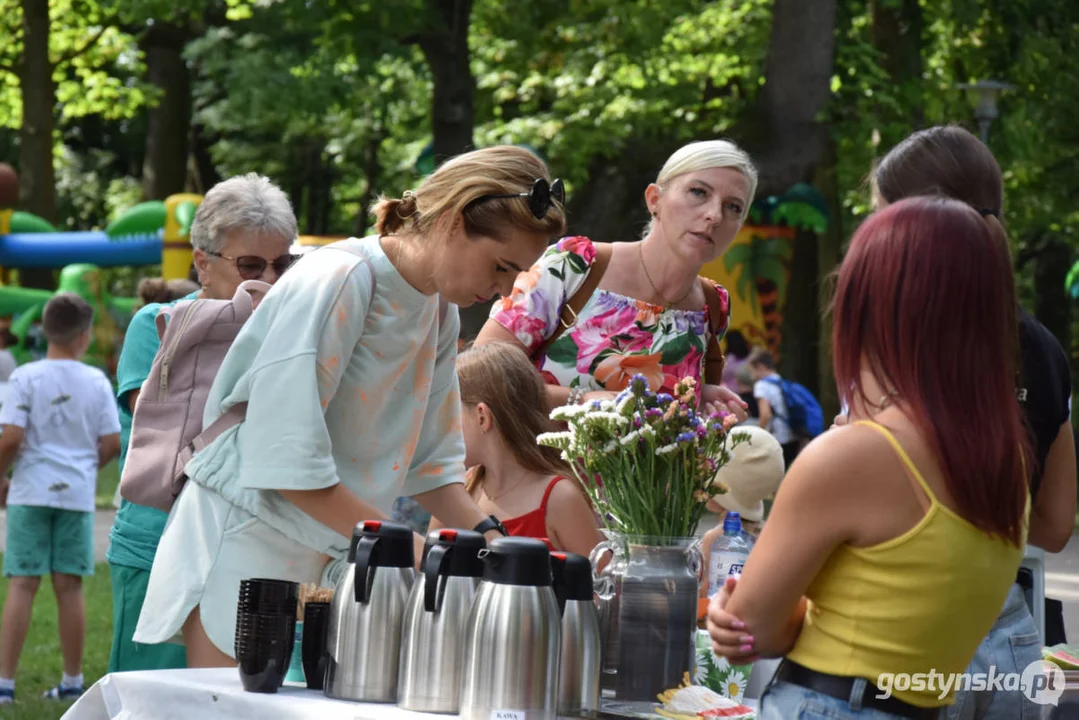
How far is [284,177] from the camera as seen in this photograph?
27391 mm

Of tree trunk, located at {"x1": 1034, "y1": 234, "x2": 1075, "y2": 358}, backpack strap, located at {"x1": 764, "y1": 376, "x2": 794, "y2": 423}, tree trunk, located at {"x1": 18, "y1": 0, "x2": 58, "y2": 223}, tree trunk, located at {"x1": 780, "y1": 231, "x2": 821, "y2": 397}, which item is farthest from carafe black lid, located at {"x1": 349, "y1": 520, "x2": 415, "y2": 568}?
tree trunk, located at {"x1": 1034, "y1": 234, "x2": 1075, "y2": 358}

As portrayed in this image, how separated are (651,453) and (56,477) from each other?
16.1 ft

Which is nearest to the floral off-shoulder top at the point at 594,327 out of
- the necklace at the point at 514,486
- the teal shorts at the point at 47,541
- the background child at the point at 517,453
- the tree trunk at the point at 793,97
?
the background child at the point at 517,453

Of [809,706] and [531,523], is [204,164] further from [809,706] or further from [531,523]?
[809,706]

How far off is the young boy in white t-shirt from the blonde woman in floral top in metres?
3.70

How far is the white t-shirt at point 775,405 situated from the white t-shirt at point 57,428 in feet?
25.5

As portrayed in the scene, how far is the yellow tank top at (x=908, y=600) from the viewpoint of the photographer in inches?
85.5

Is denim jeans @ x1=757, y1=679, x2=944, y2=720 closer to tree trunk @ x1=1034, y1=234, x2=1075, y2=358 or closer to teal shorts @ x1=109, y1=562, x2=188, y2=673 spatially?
teal shorts @ x1=109, y1=562, x2=188, y2=673

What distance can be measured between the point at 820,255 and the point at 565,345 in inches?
535

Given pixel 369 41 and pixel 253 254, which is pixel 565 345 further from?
pixel 369 41

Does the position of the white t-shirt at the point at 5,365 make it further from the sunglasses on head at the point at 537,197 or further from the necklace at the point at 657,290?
the sunglasses on head at the point at 537,197

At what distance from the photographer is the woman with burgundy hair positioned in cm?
216

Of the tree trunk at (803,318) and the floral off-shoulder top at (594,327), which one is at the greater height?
the tree trunk at (803,318)

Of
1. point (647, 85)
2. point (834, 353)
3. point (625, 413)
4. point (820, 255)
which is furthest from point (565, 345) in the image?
point (647, 85)
